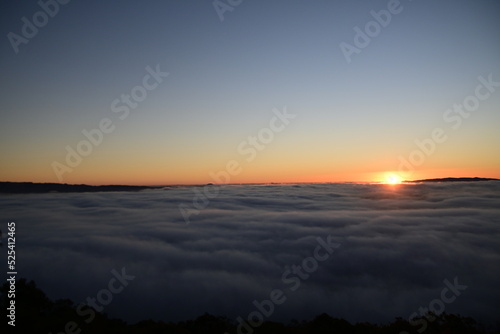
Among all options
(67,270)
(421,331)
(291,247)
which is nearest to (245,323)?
(421,331)

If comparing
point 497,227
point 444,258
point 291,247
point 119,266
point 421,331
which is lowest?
point 119,266

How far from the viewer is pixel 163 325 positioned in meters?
6.25

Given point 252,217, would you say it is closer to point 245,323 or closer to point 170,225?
point 170,225

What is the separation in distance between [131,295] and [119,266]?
2237 mm

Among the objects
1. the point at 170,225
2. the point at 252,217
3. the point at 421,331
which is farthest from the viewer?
the point at 252,217

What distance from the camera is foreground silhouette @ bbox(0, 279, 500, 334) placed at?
19.7ft

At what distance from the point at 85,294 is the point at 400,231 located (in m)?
19.6

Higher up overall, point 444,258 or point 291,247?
point 444,258

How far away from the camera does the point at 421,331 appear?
630 centimetres

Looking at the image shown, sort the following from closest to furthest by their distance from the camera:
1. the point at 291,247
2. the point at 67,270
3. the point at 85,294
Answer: the point at 85,294
the point at 67,270
the point at 291,247

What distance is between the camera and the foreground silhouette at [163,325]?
6002mm

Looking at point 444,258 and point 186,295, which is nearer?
point 186,295

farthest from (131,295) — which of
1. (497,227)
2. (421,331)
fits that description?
(497,227)

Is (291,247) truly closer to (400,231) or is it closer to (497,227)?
(400,231)
